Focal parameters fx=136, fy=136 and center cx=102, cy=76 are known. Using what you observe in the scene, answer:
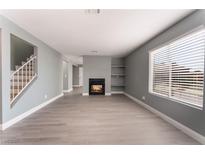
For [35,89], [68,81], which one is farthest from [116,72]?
[35,89]

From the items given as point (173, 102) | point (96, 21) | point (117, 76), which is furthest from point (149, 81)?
point (117, 76)

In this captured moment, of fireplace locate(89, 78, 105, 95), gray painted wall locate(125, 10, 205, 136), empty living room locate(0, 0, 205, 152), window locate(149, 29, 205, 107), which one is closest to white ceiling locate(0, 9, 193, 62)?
empty living room locate(0, 0, 205, 152)

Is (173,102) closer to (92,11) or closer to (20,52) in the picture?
(92,11)

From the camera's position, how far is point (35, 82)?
4.13 m

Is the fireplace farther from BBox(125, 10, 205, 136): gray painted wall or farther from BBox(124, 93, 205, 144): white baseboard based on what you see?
BBox(124, 93, 205, 144): white baseboard

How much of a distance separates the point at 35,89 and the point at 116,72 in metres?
5.26

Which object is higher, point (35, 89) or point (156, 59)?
point (156, 59)

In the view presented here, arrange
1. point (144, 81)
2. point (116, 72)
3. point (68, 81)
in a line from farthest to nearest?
point (68, 81), point (116, 72), point (144, 81)

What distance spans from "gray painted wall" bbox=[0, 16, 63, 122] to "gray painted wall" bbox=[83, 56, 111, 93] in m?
2.11

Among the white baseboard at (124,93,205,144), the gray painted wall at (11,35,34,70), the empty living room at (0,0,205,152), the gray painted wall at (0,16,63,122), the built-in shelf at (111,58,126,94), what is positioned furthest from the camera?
the built-in shelf at (111,58,126,94)

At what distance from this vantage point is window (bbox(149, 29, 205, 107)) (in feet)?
7.95

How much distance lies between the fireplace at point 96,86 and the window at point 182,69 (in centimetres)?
400
